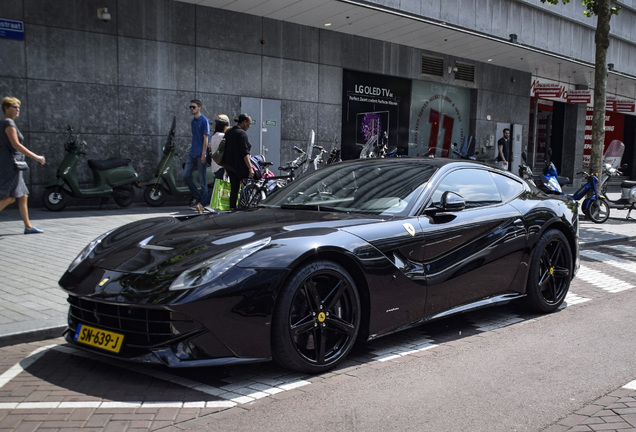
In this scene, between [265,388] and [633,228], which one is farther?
[633,228]

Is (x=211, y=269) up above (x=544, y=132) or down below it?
below

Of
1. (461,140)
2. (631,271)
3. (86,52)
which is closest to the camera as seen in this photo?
(631,271)

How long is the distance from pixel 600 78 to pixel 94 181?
12071mm

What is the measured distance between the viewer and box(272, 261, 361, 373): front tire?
13.1 ft

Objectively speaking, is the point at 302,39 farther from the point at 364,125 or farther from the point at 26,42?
the point at 26,42

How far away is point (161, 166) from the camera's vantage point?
13.5m

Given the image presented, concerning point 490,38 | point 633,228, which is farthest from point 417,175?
point 490,38

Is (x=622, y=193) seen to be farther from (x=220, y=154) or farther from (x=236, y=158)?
(x=220, y=154)

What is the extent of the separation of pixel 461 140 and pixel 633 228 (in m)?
9.62

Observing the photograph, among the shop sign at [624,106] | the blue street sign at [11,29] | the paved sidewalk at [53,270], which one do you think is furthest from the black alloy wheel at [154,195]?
the shop sign at [624,106]

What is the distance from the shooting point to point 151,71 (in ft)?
45.9

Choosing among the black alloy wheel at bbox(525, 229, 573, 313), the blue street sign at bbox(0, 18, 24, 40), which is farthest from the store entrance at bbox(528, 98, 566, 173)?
the black alloy wheel at bbox(525, 229, 573, 313)

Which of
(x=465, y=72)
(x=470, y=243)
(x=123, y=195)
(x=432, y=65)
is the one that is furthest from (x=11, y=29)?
(x=465, y=72)

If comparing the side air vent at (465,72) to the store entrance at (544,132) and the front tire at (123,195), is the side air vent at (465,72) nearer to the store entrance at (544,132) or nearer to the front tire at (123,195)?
the store entrance at (544,132)
